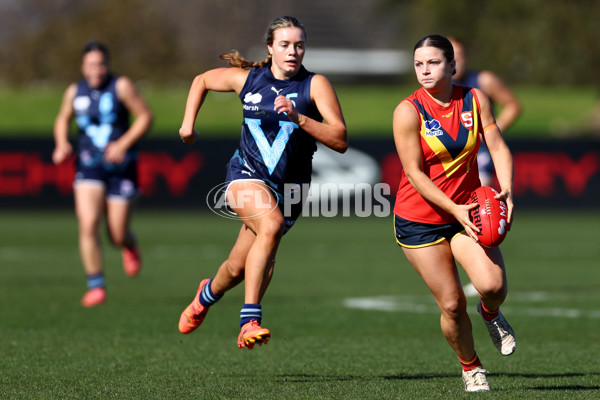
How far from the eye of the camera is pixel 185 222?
2336 centimetres

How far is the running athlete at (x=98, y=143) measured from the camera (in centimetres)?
1052

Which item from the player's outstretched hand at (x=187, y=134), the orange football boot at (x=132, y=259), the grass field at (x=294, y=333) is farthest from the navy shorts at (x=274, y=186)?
the orange football boot at (x=132, y=259)

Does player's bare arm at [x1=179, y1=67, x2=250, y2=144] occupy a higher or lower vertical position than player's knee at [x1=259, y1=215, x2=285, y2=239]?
higher

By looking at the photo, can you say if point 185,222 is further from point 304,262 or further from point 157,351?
point 157,351

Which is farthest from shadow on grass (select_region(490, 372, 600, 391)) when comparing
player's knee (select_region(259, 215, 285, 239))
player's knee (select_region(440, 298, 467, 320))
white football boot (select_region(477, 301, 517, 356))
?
player's knee (select_region(259, 215, 285, 239))

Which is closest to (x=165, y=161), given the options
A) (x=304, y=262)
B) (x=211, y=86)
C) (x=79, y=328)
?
(x=304, y=262)

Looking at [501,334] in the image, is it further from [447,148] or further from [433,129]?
[433,129]

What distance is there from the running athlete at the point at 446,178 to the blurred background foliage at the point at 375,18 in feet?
121

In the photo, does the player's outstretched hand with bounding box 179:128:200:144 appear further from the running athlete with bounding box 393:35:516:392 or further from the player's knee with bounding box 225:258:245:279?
the running athlete with bounding box 393:35:516:392

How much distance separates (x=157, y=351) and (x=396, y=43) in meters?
63.7

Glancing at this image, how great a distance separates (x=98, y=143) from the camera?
35.0 feet

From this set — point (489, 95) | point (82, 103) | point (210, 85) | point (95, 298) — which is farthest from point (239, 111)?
point (210, 85)

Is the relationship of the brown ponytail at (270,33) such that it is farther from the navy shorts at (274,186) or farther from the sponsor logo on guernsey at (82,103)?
the sponsor logo on guernsey at (82,103)

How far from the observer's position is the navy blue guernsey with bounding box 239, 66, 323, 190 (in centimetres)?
680
